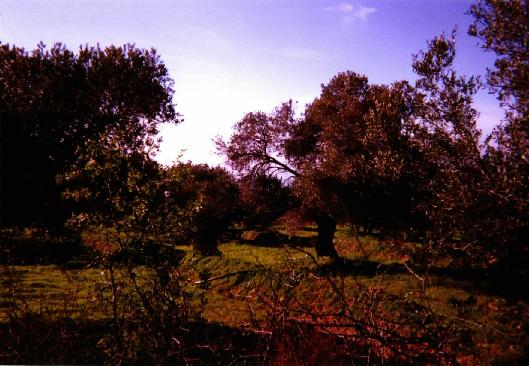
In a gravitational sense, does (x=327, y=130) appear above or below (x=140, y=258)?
above

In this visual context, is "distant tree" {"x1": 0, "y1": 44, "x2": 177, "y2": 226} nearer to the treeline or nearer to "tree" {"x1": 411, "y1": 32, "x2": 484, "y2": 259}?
the treeline

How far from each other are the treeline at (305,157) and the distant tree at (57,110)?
2.2 inches

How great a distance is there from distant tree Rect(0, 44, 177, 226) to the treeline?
0.19 feet

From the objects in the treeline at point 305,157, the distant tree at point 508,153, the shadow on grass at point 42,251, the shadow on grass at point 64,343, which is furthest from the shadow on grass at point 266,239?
the distant tree at point 508,153

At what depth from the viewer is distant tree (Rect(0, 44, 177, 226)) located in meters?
13.9

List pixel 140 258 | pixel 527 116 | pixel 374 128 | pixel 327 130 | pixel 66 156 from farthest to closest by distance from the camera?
pixel 327 130, pixel 66 156, pixel 374 128, pixel 527 116, pixel 140 258

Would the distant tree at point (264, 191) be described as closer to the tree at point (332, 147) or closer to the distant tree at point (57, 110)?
the tree at point (332, 147)

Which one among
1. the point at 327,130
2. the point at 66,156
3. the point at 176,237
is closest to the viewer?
the point at 176,237

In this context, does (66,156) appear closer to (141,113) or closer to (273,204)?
(141,113)

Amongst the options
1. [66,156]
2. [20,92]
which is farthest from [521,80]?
[20,92]

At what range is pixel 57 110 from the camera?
16.1 metres

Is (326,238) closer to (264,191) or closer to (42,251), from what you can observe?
(264,191)

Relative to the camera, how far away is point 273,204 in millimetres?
23562

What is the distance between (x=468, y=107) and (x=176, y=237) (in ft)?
27.5
